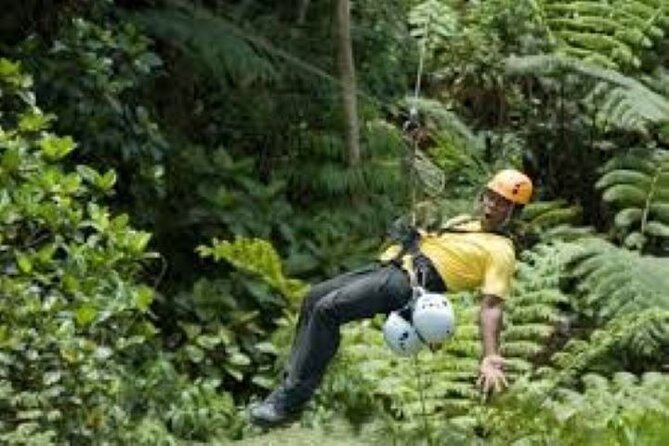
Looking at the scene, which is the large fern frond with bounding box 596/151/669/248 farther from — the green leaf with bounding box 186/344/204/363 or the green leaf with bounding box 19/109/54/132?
the green leaf with bounding box 19/109/54/132

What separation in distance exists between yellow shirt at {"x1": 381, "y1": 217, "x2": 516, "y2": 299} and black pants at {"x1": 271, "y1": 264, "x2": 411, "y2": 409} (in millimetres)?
116

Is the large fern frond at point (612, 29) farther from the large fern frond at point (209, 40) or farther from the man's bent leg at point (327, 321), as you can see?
the man's bent leg at point (327, 321)

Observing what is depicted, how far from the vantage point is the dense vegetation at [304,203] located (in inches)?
228

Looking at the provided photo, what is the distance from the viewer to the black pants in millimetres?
5496

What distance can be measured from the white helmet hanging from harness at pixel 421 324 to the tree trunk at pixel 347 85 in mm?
3366

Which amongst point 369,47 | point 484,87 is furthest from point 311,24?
point 484,87

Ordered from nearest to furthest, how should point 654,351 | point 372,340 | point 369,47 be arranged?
1. point 372,340
2. point 654,351
3. point 369,47

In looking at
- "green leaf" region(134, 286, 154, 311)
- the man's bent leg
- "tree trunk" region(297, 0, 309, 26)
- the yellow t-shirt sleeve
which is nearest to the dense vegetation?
"green leaf" region(134, 286, 154, 311)

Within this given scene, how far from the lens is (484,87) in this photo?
10.2 meters

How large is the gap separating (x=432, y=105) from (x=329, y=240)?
1.62 meters

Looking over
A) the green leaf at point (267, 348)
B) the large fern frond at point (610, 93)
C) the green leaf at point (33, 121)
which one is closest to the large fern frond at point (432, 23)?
the large fern frond at point (610, 93)

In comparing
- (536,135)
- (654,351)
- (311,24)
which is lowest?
(654,351)

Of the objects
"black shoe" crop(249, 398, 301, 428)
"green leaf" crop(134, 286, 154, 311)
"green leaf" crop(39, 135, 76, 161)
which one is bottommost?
"black shoe" crop(249, 398, 301, 428)

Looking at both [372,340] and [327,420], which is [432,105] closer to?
[372,340]
